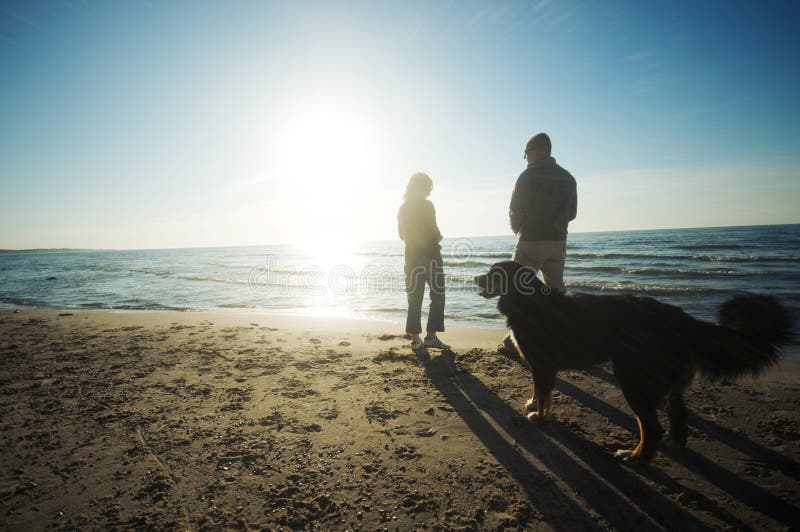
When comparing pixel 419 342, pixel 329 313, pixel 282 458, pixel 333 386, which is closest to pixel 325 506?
pixel 282 458

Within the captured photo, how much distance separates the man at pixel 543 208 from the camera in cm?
418

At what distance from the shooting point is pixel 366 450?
2688 mm

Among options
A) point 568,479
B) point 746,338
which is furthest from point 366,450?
point 746,338

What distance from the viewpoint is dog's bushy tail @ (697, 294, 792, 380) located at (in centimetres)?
231

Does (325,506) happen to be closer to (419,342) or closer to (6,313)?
(419,342)

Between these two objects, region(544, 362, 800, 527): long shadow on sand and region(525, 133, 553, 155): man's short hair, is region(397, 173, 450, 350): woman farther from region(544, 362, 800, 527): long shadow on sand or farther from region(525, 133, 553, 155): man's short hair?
region(544, 362, 800, 527): long shadow on sand

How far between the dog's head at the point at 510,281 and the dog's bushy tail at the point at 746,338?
126 cm

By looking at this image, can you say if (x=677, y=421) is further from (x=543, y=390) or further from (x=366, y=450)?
(x=366, y=450)

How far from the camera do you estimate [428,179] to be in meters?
5.20

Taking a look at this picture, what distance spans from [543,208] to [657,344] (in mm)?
2171

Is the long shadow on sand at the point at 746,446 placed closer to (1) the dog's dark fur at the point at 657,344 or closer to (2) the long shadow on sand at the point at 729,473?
(2) the long shadow on sand at the point at 729,473

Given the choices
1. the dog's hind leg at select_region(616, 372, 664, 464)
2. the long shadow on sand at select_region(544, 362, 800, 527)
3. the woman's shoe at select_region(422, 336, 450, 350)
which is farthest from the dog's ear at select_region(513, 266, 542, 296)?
the woman's shoe at select_region(422, 336, 450, 350)

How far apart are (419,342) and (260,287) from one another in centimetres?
1151

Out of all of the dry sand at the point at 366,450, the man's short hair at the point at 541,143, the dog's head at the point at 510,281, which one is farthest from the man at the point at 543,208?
the dry sand at the point at 366,450
